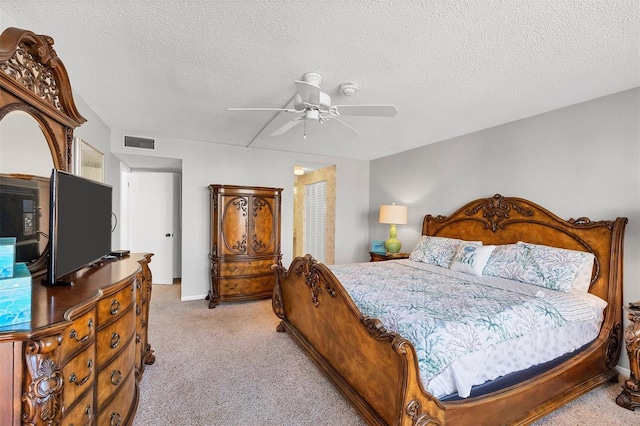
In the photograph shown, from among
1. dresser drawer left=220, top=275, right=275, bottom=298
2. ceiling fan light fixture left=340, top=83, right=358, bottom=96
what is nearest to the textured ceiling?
ceiling fan light fixture left=340, top=83, right=358, bottom=96

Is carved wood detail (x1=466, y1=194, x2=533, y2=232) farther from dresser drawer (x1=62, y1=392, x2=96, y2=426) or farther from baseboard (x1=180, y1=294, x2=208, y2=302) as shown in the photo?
baseboard (x1=180, y1=294, x2=208, y2=302)

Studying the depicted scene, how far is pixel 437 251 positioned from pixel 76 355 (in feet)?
11.1

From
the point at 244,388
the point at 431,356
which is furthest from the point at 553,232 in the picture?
the point at 244,388

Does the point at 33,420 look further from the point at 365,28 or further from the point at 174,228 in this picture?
the point at 174,228

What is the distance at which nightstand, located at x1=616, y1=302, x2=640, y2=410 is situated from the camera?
2057 mm

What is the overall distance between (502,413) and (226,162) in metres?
4.37

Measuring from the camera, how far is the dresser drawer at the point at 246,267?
13.6 feet

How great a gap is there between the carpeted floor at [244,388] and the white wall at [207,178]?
3.99 ft

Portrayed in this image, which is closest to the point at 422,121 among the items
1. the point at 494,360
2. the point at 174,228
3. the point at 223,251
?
the point at 494,360

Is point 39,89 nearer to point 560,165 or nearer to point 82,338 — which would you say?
point 82,338

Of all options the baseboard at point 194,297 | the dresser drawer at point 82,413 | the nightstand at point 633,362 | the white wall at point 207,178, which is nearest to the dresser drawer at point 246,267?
the white wall at point 207,178

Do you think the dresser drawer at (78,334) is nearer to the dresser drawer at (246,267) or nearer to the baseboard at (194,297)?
the dresser drawer at (246,267)

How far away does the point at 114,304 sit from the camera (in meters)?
1.50

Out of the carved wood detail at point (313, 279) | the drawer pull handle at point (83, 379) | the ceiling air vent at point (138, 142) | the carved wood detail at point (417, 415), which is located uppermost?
the ceiling air vent at point (138, 142)
